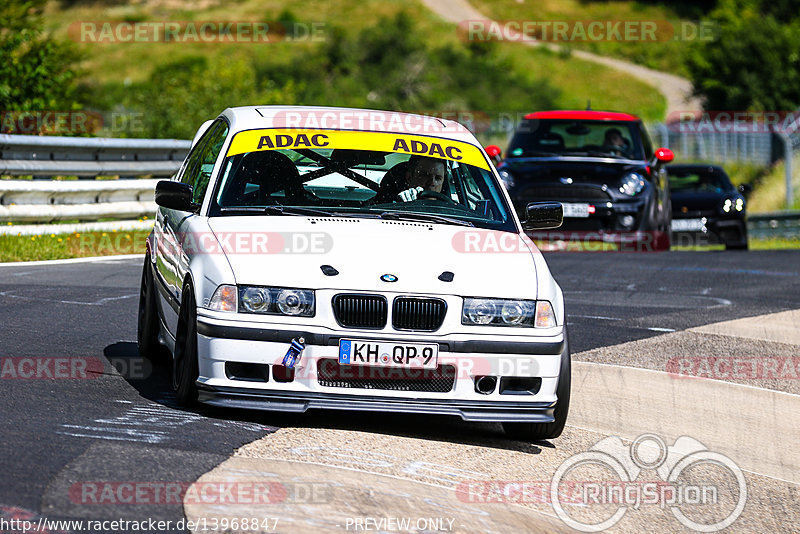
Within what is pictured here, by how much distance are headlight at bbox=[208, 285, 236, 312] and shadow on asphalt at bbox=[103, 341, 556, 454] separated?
56cm

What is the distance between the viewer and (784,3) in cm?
8131

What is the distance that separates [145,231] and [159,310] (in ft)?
29.9

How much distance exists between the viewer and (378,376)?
20.2ft

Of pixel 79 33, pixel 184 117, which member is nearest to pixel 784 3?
pixel 79 33

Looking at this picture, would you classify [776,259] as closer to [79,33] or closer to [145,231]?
[145,231]

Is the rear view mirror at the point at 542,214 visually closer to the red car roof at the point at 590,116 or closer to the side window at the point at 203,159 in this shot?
the side window at the point at 203,159

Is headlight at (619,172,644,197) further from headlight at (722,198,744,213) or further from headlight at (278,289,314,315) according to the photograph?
headlight at (278,289,314,315)

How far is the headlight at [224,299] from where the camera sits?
616 cm

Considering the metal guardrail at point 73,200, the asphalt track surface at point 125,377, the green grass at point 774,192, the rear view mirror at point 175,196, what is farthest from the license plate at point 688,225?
the rear view mirror at point 175,196

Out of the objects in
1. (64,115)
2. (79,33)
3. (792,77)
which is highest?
(79,33)

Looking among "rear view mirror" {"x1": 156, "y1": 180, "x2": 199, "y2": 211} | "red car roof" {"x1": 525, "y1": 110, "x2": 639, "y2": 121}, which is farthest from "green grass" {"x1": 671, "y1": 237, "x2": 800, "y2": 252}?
"rear view mirror" {"x1": 156, "y1": 180, "x2": 199, "y2": 211}

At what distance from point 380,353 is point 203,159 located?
7.99 feet

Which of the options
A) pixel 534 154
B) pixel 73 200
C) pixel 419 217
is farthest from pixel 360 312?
pixel 534 154

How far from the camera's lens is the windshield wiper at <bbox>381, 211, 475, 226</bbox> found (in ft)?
23.0
